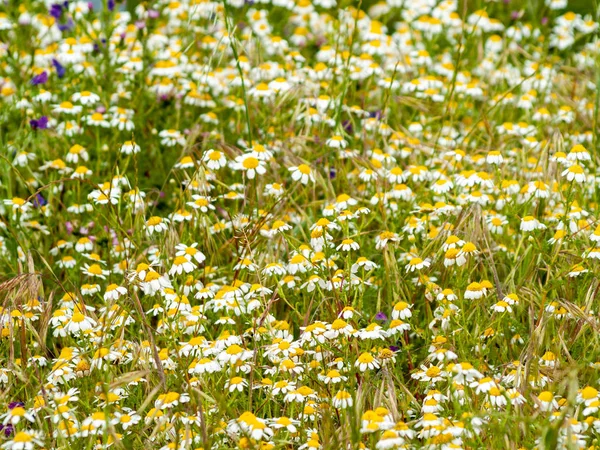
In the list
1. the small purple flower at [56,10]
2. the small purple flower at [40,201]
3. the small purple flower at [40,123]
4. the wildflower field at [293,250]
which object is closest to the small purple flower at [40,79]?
the wildflower field at [293,250]

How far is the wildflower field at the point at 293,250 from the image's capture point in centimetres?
261

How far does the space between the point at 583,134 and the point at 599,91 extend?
767 mm

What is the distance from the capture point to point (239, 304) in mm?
3141

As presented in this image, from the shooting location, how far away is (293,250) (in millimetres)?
3445

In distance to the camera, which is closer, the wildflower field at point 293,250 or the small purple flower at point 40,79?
the wildflower field at point 293,250

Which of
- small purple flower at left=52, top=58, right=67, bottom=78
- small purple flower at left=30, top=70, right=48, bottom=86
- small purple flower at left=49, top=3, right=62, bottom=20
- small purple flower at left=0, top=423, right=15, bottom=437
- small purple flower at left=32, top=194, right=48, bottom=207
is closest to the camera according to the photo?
small purple flower at left=0, top=423, right=15, bottom=437

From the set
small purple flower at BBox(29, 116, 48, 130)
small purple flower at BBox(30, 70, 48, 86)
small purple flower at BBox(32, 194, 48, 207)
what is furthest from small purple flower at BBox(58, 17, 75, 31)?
small purple flower at BBox(32, 194, 48, 207)

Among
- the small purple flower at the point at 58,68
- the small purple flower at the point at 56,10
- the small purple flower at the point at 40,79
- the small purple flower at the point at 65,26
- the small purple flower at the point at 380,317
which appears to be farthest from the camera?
the small purple flower at the point at 65,26

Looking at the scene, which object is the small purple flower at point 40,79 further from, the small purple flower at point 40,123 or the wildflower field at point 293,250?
the small purple flower at point 40,123

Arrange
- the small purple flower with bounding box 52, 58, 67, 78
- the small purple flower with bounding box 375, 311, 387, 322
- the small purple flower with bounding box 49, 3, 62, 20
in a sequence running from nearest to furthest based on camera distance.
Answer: the small purple flower with bounding box 375, 311, 387, 322, the small purple flower with bounding box 52, 58, 67, 78, the small purple flower with bounding box 49, 3, 62, 20

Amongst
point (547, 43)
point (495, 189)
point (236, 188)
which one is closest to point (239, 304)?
point (236, 188)

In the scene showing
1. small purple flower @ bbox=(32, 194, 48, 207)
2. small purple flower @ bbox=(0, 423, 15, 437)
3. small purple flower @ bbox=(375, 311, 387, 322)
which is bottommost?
small purple flower @ bbox=(0, 423, 15, 437)

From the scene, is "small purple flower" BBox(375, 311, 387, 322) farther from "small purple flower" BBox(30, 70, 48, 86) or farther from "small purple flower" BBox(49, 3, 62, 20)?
"small purple flower" BBox(49, 3, 62, 20)

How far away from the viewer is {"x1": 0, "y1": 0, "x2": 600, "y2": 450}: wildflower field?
261 cm
